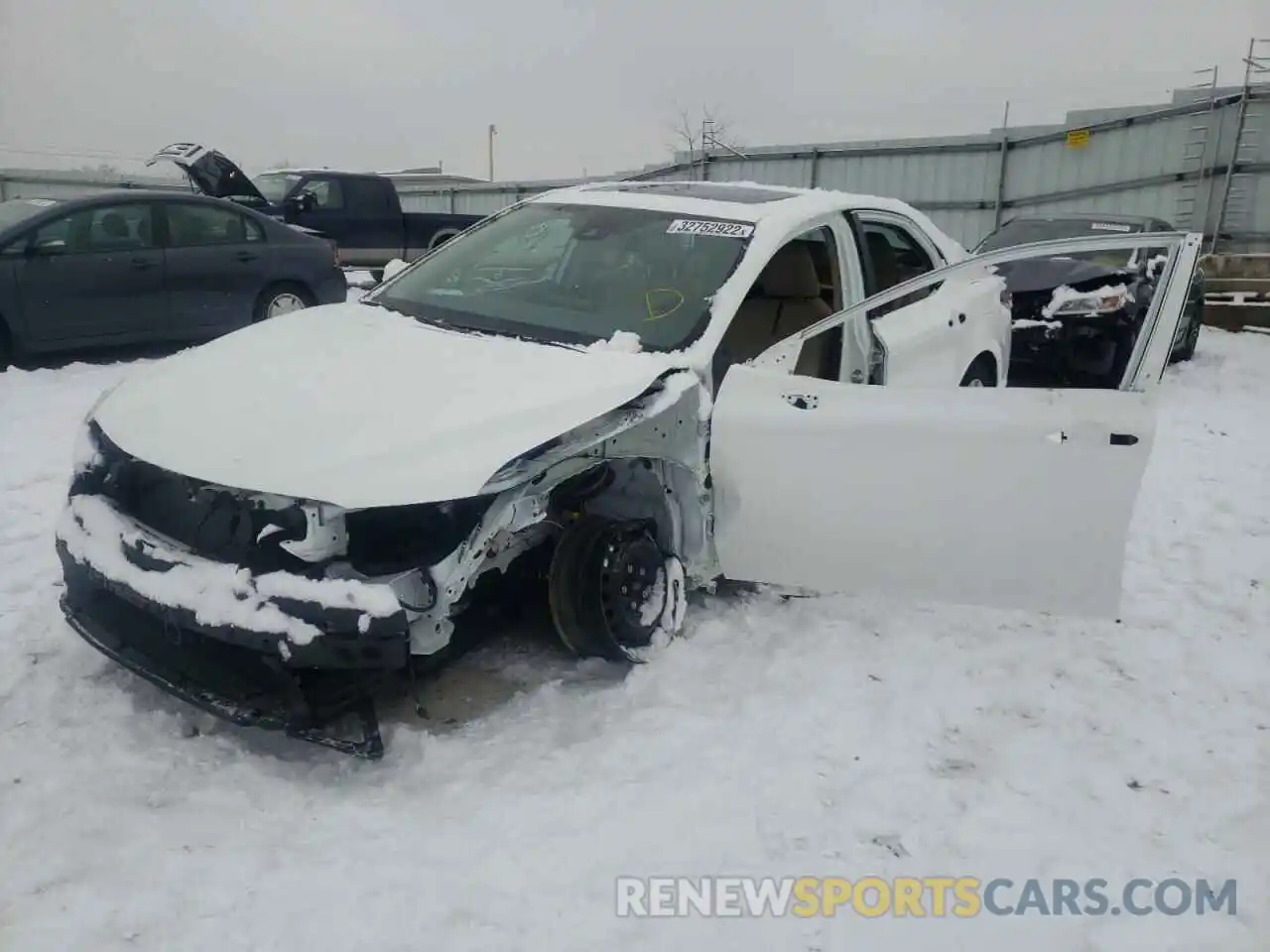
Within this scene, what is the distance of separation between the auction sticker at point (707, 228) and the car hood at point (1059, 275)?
4698 millimetres

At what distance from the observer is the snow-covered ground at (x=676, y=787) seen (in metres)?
2.33

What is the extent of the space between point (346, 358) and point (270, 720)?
4.15 feet

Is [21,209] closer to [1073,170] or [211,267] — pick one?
[211,267]

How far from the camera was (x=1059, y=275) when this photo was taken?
8094mm

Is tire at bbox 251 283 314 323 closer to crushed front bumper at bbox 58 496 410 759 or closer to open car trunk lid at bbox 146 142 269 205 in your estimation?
open car trunk lid at bbox 146 142 269 205

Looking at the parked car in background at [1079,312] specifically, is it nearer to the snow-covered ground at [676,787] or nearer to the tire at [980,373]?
the tire at [980,373]

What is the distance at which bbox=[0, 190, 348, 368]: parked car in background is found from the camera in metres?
7.38

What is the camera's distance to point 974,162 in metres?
17.8

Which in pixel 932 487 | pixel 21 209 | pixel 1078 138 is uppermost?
pixel 1078 138

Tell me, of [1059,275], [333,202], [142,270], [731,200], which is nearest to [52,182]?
[333,202]

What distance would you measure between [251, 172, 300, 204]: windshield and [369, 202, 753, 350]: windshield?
31.2ft

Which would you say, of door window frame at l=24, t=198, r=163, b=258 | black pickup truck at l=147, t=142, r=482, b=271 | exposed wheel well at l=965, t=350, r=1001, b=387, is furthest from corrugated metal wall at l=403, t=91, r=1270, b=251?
exposed wheel well at l=965, t=350, r=1001, b=387

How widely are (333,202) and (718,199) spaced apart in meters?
10.4

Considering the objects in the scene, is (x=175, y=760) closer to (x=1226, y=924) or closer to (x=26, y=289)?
(x=1226, y=924)
